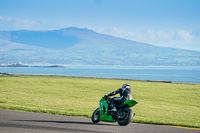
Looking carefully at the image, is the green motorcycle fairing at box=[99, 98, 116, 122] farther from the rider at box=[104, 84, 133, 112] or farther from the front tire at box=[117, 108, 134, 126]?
the front tire at box=[117, 108, 134, 126]

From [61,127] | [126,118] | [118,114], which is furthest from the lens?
[118,114]

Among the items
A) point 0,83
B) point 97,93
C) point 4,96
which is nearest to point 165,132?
point 4,96

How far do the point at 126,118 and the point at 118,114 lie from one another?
1.31 feet

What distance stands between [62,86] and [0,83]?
648 centimetres

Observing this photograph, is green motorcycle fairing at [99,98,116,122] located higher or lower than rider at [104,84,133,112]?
lower

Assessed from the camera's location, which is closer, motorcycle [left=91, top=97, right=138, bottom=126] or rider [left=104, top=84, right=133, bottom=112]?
motorcycle [left=91, top=97, right=138, bottom=126]

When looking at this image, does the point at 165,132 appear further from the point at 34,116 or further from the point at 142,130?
the point at 34,116

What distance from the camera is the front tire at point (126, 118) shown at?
13.1 metres

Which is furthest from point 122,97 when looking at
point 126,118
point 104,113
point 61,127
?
point 61,127

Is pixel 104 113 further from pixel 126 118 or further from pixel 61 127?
pixel 61 127

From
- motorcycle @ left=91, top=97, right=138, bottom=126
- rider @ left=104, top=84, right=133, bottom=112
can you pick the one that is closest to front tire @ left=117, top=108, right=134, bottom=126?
motorcycle @ left=91, top=97, right=138, bottom=126

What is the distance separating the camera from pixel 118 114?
1358cm

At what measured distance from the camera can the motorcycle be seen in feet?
43.1

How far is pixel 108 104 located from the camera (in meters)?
14.2
